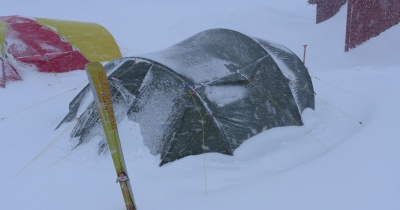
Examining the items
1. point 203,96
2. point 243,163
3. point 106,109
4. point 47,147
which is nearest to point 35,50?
point 47,147

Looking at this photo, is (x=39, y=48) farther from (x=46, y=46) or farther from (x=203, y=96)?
(x=203, y=96)

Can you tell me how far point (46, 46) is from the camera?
31.7 ft

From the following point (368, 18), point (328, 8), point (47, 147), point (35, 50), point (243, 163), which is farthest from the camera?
point (328, 8)

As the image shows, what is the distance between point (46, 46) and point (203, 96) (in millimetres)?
6897

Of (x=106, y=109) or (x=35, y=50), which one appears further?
(x=35, y=50)

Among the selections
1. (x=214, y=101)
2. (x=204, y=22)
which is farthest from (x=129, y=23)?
(x=214, y=101)

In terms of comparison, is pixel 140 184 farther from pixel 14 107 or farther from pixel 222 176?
pixel 14 107

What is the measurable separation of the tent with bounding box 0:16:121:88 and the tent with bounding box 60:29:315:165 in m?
4.29

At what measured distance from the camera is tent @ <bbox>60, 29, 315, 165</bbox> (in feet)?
16.1

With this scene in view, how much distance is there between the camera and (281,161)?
15.6ft

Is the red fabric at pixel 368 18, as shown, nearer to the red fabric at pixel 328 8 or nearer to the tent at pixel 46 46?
the red fabric at pixel 328 8

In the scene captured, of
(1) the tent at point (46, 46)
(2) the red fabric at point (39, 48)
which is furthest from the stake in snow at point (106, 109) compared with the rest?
(2) the red fabric at point (39, 48)

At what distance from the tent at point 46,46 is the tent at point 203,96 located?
14.1 ft

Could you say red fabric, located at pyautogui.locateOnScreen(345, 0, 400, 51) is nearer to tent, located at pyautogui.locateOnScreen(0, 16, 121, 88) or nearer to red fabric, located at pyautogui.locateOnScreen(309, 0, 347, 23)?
red fabric, located at pyautogui.locateOnScreen(309, 0, 347, 23)
